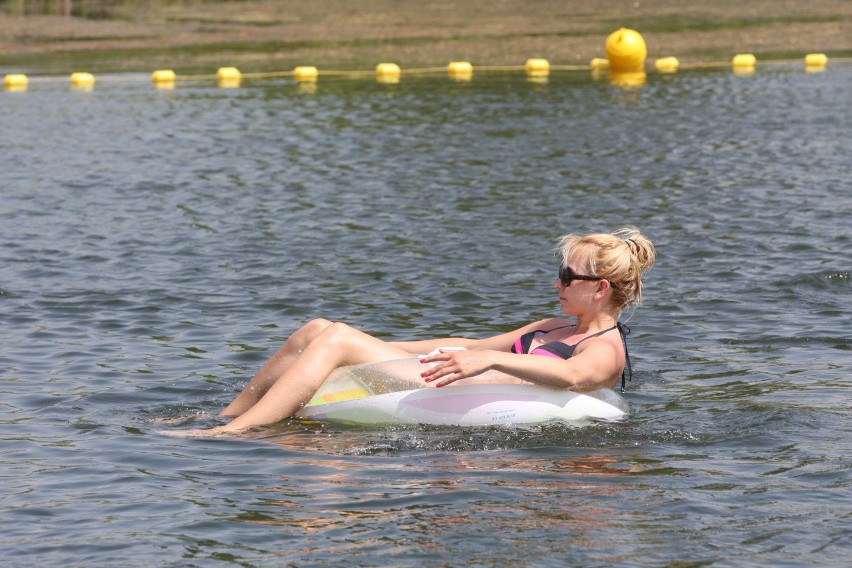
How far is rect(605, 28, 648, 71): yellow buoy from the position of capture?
1032 inches

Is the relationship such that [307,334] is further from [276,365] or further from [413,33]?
[413,33]

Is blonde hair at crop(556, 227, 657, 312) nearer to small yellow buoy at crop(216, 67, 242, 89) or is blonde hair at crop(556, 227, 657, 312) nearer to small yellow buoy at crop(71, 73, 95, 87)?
small yellow buoy at crop(216, 67, 242, 89)

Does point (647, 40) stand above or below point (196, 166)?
above

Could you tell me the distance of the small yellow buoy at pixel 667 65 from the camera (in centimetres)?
2678

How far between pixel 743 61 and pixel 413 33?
9.56 meters

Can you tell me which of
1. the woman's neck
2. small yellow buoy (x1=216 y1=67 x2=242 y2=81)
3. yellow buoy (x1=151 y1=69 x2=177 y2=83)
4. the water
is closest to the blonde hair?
the woman's neck

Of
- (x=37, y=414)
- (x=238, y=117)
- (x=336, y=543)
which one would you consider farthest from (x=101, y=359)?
(x=238, y=117)

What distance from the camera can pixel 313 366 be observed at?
281 inches

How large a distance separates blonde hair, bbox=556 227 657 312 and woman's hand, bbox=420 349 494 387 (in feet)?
2.97

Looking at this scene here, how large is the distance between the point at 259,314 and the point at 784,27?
987 inches

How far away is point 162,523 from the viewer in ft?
19.6

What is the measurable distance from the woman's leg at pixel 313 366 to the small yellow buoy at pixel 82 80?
20.5m

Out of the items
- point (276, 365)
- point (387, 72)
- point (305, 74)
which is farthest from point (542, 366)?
point (305, 74)

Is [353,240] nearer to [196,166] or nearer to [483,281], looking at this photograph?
[483,281]
